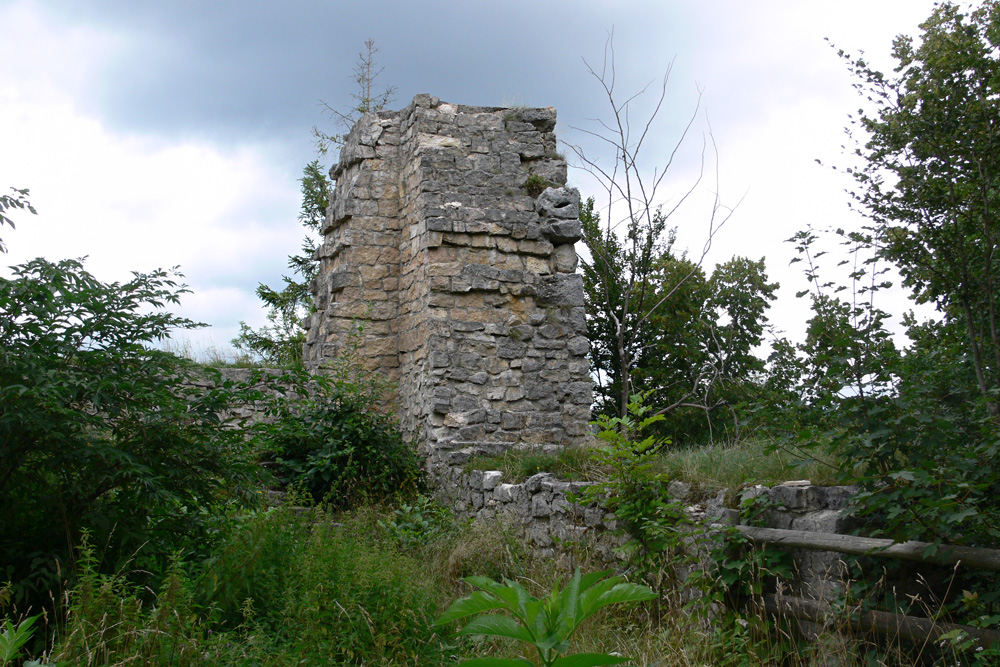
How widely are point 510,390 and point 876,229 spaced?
3777mm

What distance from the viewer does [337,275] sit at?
8812 millimetres

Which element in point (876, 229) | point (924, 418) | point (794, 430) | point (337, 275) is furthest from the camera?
point (337, 275)

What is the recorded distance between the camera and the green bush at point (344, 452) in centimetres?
749

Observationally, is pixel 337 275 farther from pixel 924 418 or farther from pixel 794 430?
pixel 924 418

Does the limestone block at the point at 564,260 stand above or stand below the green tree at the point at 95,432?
above

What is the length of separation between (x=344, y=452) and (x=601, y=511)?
10.7ft

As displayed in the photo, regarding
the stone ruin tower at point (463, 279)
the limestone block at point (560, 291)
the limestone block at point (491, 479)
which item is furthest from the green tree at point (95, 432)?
the limestone block at point (560, 291)

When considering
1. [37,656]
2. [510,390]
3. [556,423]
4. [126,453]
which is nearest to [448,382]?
[510,390]

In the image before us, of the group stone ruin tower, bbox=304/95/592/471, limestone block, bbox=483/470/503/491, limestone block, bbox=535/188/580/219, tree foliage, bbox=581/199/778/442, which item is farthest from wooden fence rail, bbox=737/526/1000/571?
tree foliage, bbox=581/199/778/442

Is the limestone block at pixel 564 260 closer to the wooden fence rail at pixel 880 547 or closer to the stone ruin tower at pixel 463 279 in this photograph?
the stone ruin tower at pixel 463 279

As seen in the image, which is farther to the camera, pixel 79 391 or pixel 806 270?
pixel 806 270

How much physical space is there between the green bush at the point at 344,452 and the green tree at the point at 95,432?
9.38ft

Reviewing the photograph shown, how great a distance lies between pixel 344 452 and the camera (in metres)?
7.42

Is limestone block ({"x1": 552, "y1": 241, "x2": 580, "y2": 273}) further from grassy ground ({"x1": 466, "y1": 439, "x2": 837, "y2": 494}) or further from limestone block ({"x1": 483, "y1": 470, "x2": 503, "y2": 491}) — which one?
limestone block ({"x1": 483, "y1": 470, "x2": 503, "y2": 491})
